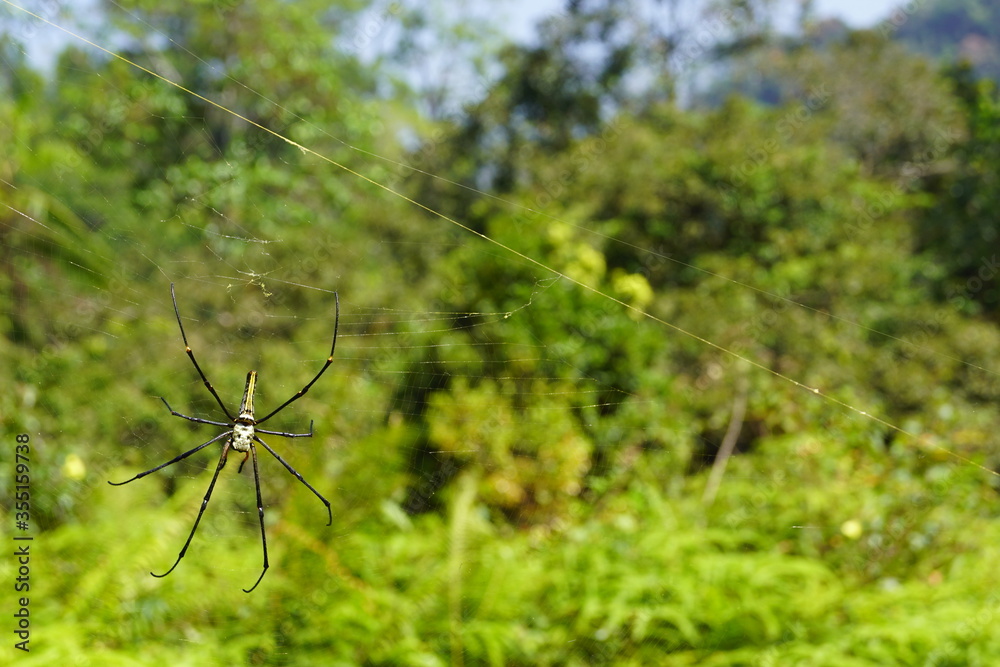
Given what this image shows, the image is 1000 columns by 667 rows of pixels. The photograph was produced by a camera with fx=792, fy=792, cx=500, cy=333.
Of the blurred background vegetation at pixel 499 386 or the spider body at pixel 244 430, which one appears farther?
the blurred background vegetation at pixel 499 386

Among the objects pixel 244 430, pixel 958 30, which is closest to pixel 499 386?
pixel 244 430

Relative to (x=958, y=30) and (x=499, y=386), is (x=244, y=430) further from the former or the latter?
(x=958, y=30)

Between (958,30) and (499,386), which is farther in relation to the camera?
(958,30)

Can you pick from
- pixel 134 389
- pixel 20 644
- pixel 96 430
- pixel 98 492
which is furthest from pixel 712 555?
pixel 134 389

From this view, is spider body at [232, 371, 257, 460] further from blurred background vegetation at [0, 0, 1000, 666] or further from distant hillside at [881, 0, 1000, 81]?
distant hillside at [881, 0, 1000, 81]

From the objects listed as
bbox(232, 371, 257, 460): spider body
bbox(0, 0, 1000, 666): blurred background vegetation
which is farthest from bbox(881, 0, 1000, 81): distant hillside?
bbox(232, 371, 257, 460): spider body

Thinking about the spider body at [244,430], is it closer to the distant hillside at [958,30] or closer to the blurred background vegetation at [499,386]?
the blurred background vegetation at [499,386]

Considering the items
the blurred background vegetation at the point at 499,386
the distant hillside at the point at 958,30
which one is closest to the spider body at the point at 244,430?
the blurred background vegetation at the point at 499,386

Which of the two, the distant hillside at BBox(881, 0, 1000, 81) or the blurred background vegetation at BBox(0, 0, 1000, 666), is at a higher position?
the distant hillside at BBox(881, 0, 1000, 81)
